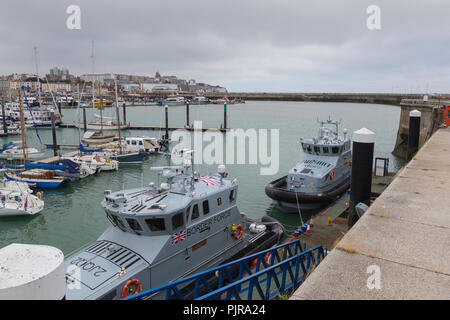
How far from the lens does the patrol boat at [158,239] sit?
27.6ft

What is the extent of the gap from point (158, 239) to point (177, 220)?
741 mm

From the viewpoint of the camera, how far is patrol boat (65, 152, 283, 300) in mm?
8422

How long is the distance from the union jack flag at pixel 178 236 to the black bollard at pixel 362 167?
16.7 ft

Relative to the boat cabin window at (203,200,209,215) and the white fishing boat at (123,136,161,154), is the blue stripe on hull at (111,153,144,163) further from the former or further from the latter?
the boat cabin window at (203,200,209,215)

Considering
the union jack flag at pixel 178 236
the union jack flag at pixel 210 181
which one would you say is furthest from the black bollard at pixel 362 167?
the union jack flag at pixel 178 236

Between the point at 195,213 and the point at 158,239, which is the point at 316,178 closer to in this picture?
the point at 195,213

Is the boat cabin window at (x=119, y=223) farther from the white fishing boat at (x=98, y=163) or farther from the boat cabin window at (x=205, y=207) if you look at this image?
the white fishing boat at (x=98, y=163)

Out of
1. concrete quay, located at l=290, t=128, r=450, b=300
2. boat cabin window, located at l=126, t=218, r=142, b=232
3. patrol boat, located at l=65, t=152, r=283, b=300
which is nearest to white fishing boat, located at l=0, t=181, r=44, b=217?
patrol boat, located at l=65, t=152, r=283, b=300

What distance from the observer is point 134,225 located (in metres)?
9.35
